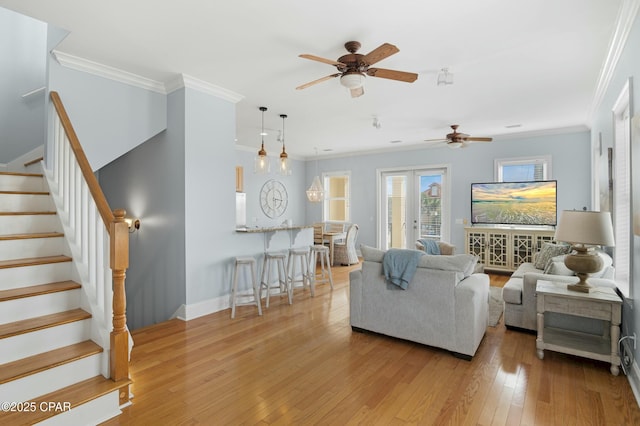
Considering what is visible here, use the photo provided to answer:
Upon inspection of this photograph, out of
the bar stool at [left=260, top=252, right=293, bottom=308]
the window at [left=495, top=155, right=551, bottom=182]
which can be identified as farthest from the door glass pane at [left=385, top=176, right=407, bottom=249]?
the bar stool at [left=260, top=252, right=293, bottom=308]

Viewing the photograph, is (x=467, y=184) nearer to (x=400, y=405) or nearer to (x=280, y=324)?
(x=280, y=324)

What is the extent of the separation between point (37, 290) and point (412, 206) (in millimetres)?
6896

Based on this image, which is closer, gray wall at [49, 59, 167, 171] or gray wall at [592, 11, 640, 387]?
gray wall at [592, 11, 640, 387]

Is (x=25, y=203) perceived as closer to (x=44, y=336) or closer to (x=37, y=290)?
(x=37, y=290)

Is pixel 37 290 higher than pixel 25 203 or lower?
lower

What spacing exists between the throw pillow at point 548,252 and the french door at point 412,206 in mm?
2409

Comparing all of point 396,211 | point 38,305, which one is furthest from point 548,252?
point 38,305

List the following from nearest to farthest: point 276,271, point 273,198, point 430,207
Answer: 1. point 276,271
2. point 430,207
3. point 273,198

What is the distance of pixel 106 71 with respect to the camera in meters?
3.54

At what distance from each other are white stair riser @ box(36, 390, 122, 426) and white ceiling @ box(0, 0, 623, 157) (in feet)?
8.78

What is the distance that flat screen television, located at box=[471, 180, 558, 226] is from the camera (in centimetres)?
605

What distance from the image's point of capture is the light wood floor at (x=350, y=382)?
2096mm

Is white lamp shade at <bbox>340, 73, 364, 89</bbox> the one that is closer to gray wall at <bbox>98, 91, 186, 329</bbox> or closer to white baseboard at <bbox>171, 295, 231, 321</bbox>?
gray wall at <bbox>98, 91, 186, 329</bbox>

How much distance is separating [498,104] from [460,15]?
102 inches
